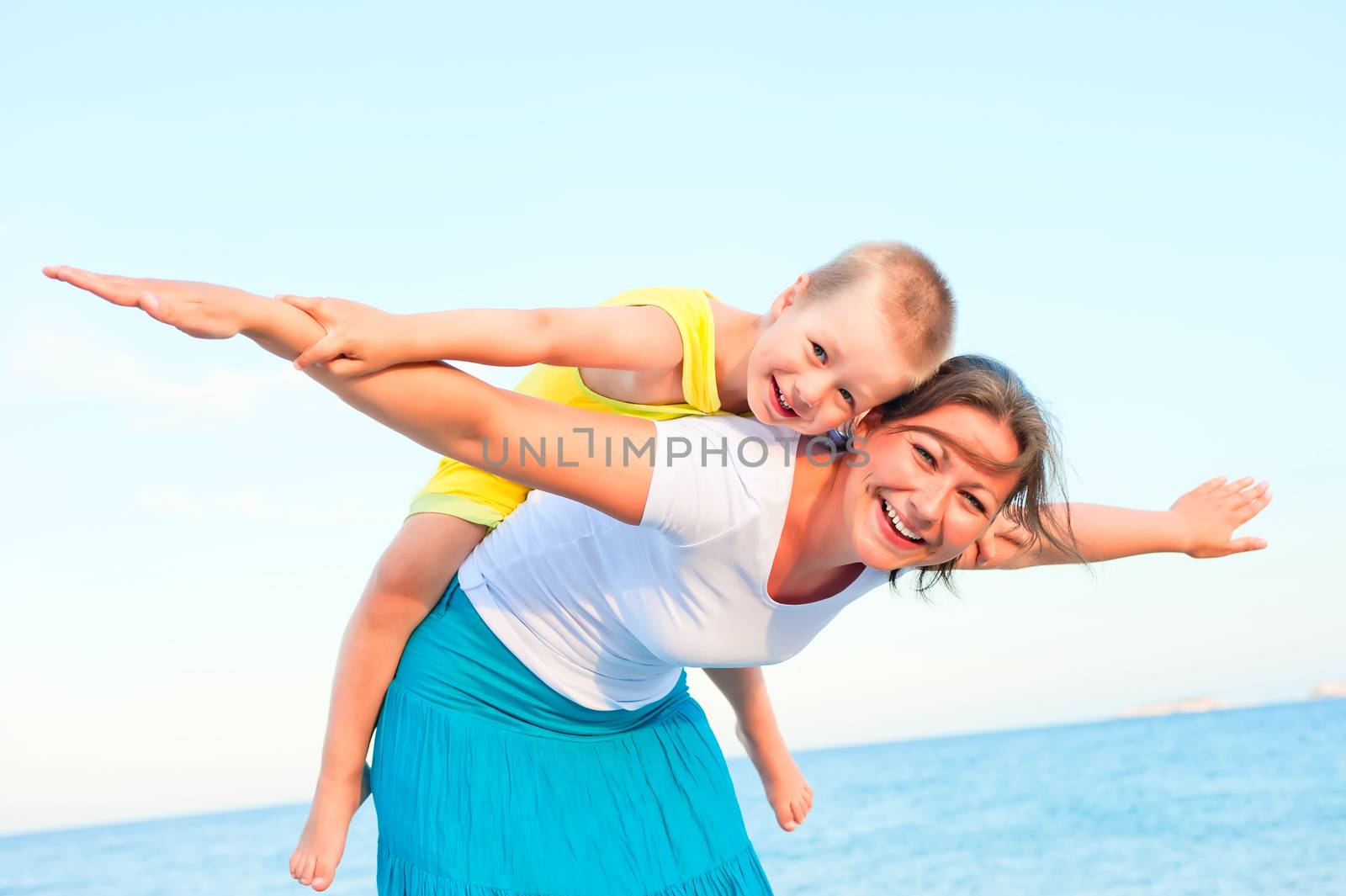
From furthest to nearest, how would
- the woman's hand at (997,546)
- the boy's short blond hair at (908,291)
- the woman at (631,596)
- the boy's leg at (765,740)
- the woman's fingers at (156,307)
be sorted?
the boy's leg at (765,740) → the woman's hand at (997,546) → the boy's short blond hair at (908,291) → the woman at (631,596) → the woman's fingers at (156,307)

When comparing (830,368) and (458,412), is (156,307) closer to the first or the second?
(458,412)

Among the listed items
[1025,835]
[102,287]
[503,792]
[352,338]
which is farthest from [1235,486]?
[1025,835]

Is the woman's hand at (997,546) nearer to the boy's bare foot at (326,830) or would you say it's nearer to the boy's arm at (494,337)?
the boy's arm at (494,337)

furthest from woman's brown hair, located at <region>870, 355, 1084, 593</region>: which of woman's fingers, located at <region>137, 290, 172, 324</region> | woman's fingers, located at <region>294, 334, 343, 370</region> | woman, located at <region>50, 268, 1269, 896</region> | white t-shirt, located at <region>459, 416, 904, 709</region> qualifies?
woman's fingers, located at <region>137, 290, 172, 324</region>

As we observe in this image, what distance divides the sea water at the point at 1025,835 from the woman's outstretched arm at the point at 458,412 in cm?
101

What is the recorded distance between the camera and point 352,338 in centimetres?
173

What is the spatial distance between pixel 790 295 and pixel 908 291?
0.99 feet

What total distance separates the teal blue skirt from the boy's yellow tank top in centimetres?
23

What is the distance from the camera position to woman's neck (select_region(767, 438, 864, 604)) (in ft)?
7.65

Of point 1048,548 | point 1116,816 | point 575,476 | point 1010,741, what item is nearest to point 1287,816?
point 1116,816

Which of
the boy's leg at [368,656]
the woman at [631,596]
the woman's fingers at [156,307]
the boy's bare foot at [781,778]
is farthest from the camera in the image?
the boy's bare foot at [781,778]

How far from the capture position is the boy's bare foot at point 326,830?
2.80 m

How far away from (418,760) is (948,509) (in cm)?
135

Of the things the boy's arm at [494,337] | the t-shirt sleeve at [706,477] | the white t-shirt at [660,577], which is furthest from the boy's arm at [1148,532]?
the boy's arm at [494,337]
